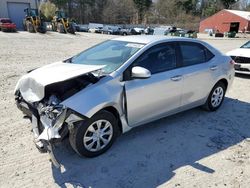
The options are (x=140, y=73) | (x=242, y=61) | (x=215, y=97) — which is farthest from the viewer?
(x=242, y=61)

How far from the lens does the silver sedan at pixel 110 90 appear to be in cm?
338

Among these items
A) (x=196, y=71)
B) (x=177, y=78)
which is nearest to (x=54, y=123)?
(x=177, y=78)

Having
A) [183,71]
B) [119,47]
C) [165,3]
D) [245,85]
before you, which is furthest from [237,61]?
[165,3]

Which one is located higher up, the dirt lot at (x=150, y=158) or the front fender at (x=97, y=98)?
the front fender at (x=97, y=98)

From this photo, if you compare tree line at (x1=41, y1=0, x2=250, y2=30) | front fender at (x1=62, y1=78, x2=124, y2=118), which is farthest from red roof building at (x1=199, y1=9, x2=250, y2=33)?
front fender at (x1=62, y1=78, x2=124, y2=118)

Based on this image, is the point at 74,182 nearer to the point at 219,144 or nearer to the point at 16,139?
the point at 16,139

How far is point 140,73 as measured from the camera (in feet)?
12.3

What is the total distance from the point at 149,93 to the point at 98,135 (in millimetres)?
1020

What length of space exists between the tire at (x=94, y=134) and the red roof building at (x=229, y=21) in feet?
190

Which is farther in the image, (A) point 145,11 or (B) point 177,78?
(A) point 145,11

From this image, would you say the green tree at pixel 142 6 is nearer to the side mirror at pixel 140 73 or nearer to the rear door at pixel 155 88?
the rear door at pixel 155 88

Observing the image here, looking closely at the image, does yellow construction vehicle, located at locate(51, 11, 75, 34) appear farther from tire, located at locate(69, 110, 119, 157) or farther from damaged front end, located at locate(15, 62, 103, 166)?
tire, located at locate(69, 110, 119, 157)

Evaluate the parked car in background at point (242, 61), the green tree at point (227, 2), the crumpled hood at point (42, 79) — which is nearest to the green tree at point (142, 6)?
the green tree at point (227, 2)

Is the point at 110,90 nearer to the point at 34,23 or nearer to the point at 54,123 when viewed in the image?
the point at 54,123
